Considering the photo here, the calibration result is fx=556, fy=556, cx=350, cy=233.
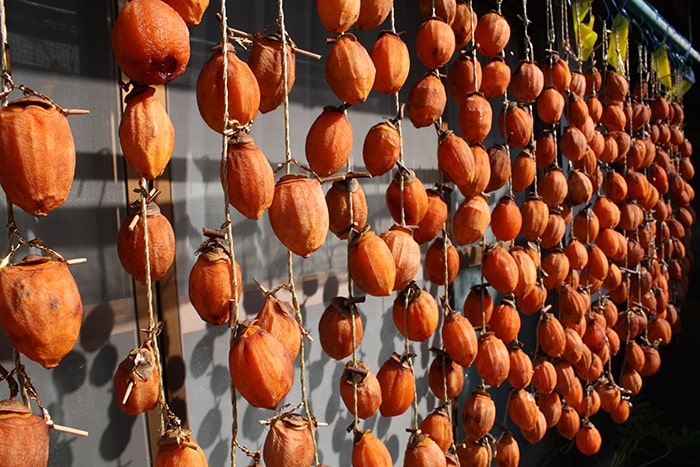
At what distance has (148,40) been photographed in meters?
0.48

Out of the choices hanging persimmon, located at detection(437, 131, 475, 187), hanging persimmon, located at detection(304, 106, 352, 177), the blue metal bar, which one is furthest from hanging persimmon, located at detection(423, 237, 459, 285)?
the blue metal bar

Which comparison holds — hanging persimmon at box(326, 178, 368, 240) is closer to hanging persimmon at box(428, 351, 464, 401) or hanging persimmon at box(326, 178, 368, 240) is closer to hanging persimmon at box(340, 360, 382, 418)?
hanging persimmon at box(340, 360, 382, 418)

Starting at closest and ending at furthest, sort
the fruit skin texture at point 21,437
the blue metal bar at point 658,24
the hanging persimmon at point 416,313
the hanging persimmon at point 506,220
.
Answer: the fruit skin texture at point 21,437, the hanging persimmon at point 416,313, the hanging persimmon at point 506,220, the blue metal bar at point 658,24

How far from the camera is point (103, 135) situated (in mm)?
853

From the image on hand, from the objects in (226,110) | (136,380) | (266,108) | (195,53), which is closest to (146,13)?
(226,110)

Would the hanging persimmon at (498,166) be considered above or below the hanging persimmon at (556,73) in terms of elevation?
below

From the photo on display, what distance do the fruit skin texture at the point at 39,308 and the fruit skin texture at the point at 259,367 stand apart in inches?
6.0

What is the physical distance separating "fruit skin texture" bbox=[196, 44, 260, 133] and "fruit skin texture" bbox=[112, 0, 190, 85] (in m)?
0.06

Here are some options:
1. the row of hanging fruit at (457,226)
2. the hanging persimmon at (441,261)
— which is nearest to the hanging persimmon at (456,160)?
the row of hanging fruit at (457,226)

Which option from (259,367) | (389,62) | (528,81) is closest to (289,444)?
(259,367)

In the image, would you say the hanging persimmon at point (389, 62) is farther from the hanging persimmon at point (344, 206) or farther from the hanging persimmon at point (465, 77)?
the hanging persimmon at point (465, 77)

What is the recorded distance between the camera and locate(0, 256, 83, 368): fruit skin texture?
442 millimetres

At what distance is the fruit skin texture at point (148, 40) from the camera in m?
0.48

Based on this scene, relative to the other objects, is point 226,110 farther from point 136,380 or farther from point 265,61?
point 136,380
